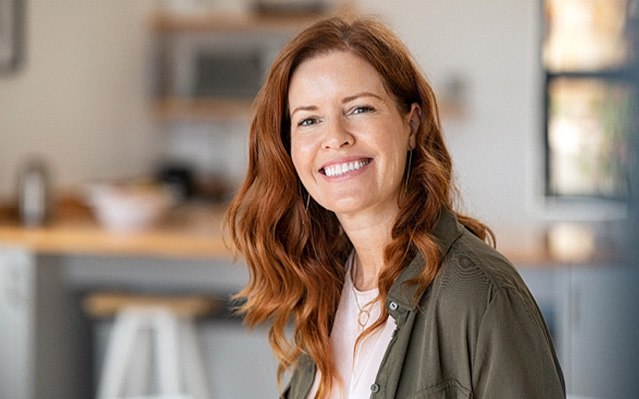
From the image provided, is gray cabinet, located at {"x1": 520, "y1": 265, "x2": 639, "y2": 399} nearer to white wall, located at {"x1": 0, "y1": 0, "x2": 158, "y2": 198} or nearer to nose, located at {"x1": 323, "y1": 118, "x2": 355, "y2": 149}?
nose, located at {"x1": 323, "y1": 118, "x2": 355, "y2": 149}

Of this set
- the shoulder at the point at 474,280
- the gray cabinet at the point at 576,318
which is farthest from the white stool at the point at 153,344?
the shoulder at the point at 474,280

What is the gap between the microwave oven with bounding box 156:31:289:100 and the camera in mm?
6008

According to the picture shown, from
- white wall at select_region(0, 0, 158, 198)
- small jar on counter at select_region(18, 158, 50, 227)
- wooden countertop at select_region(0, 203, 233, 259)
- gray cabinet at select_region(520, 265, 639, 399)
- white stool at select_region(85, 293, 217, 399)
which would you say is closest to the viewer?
gray cabinet at select_region(520, 265, 639, 399)

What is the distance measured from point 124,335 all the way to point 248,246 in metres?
2.58

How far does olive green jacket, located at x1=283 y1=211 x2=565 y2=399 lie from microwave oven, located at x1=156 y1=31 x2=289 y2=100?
15.1ft

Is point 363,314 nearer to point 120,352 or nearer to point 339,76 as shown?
point 339,76

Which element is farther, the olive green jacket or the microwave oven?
the microwave oven

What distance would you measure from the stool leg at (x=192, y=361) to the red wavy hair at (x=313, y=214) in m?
2.41

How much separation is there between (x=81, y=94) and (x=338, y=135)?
13.7 ft

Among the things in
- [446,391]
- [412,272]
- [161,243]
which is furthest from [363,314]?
[161,243]

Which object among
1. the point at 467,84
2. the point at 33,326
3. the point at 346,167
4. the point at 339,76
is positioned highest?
the point at 467,84

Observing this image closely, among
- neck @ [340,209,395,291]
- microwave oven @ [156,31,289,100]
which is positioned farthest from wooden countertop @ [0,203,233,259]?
neck @ [340,209,395,291]

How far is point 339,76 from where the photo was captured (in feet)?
4.66

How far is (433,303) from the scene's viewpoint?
51.9 inches
